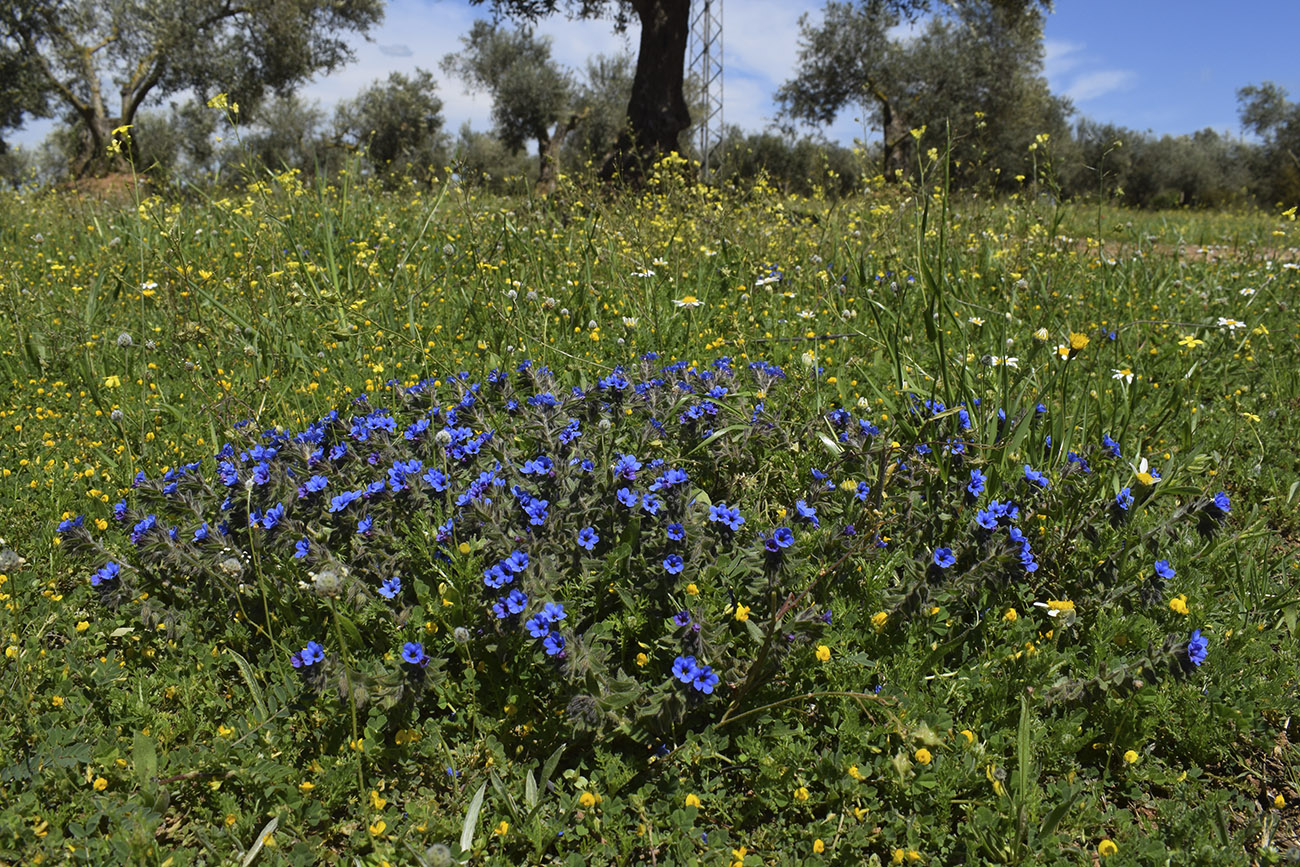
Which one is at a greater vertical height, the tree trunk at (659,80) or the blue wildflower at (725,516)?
the tree trunk at (659,80)

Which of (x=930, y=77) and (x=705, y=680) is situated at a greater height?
(x=930, y=77)

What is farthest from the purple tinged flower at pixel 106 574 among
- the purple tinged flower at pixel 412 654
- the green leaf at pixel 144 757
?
the purple tinged flower at pixel 412 654

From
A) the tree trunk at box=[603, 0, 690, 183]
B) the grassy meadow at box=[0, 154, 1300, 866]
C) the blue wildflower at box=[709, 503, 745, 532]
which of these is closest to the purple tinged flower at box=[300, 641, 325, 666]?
the grassy meadow at box=[0, 154, 1300, 866]

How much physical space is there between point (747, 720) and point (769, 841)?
33 centimetres

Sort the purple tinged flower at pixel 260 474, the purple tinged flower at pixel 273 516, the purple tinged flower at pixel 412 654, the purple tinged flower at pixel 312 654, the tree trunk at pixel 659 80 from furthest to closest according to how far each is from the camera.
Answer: the tree trunk at pixel 659 80, the purple tinged flower at pixel 260 474, the purple tinged flower at pixel 273 516, the purple tinged flower at pixel 312 654, the purple tinged flower at pixel 412 654

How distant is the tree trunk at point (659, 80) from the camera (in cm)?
1265

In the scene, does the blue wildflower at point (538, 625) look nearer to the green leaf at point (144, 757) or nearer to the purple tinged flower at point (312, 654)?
the purple tinged flower at point (312, 654)

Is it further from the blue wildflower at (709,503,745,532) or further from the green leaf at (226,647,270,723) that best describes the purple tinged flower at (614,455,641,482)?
the green leaf at (226,647,270,723)

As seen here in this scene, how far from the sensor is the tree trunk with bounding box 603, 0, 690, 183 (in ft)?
41.5

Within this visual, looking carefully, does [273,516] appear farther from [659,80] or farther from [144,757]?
[659,80]

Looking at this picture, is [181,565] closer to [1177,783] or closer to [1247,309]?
[1177,783]

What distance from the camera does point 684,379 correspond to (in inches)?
127

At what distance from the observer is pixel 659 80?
42.4 feet

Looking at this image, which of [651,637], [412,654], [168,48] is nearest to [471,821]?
[412,654]
